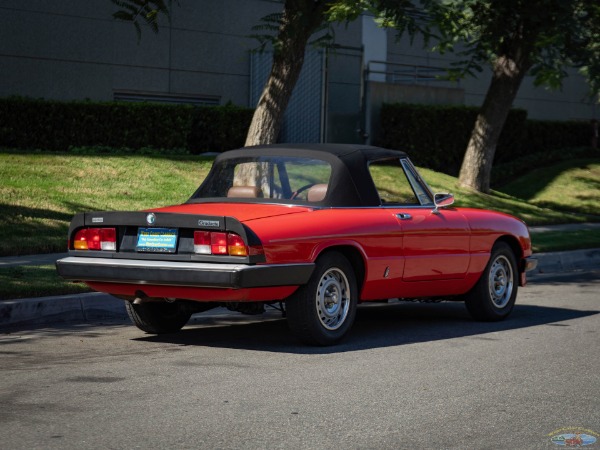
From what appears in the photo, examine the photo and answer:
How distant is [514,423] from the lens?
609cm

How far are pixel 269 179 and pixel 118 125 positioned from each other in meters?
12.5

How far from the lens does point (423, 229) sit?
9.42m

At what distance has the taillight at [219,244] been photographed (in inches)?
311

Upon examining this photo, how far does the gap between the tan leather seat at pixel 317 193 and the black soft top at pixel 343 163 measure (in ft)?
0.13

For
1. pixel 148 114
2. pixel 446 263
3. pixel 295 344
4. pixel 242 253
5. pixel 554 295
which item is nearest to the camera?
pixel 242 253

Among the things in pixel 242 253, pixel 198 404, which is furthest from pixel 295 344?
pixel 198 404

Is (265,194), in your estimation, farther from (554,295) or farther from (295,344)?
(554,295)

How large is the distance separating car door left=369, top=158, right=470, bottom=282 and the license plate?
6.38ft

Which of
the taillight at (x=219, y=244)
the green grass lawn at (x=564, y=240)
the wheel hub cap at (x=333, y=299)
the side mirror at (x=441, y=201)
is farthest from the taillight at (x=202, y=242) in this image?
the green grass lawn at (x=564, y=240)

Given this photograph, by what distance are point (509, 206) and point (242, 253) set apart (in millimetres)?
15506

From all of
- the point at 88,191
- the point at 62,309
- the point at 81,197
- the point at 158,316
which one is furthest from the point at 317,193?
the point at 88,191

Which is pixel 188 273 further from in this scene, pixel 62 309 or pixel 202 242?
pixel 62 309

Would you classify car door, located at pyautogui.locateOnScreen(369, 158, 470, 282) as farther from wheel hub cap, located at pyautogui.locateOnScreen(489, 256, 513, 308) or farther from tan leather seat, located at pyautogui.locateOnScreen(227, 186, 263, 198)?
tan leather seat, located at pyautogui.locateOnScreen(227, 186, 263, 198)

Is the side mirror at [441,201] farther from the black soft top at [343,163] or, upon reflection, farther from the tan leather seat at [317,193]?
the tan leather seat at [317,193]
